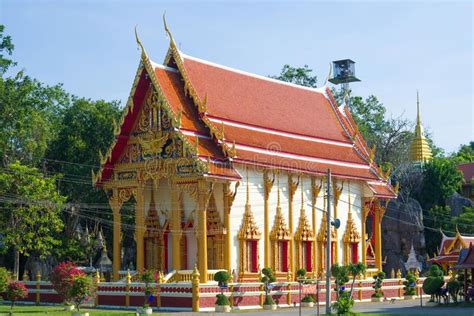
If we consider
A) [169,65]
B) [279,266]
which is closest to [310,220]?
[279,266]

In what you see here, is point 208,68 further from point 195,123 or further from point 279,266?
point 279,266

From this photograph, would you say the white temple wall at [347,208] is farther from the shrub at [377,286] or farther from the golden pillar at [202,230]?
the golden pillar at [202,230]

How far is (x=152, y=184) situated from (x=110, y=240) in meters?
15.3

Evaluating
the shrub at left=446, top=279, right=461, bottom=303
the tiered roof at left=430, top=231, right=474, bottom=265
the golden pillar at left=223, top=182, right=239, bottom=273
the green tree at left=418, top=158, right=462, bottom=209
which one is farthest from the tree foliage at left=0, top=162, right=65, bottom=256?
the green tree at left=418, top=158, right=462, bottom=209

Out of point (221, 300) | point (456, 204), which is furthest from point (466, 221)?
point (221, 300)

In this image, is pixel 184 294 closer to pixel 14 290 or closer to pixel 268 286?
pixel 268 286

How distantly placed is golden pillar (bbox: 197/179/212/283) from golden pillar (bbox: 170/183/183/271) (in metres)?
1.05

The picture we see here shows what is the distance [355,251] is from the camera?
4166 centimetres

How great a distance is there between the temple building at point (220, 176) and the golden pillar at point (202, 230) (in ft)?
0.15

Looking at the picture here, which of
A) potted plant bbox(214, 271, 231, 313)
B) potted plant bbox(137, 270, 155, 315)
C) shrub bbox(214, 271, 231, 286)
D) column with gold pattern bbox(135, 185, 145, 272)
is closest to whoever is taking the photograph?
potted plant bbox(214, 271, 231, 313)

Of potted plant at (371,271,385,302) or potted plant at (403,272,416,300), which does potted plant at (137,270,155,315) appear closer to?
potted plant at (371,271,385,302)

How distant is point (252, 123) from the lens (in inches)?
1483

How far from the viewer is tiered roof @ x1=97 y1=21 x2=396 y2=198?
34594 millimetres

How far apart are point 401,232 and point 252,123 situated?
71.9 feet
